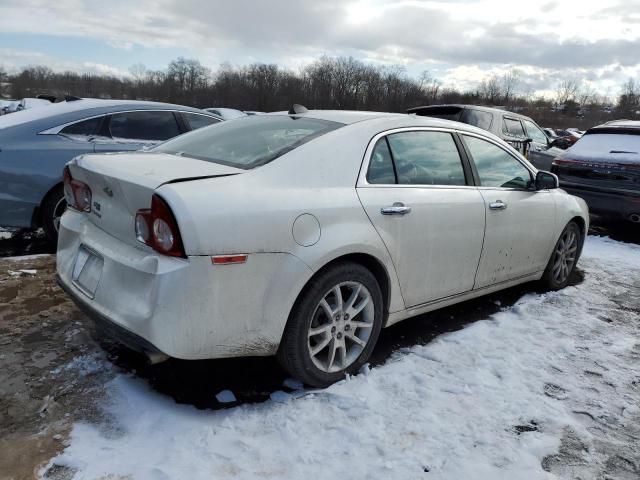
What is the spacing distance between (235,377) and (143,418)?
600mm

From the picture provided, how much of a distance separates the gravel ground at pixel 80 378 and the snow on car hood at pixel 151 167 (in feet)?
3.72

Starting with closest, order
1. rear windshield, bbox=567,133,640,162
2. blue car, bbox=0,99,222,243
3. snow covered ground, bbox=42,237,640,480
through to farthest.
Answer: snow covered ground, bbox=42,237,640,480, blue car, bbox=0,99,222,243, rear windshield, bbox=567,133,640,162

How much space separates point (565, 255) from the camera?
4930 mm

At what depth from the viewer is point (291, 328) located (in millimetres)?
2699

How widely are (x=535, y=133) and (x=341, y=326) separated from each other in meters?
9.32

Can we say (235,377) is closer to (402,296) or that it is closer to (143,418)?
(143,418)

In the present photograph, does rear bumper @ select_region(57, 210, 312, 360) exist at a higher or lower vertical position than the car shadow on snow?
higher

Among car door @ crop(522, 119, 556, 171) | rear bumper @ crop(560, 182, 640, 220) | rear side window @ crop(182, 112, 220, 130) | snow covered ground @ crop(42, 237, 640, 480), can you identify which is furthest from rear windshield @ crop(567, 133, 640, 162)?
rear side window @ crop(182, 112, 220, 130)

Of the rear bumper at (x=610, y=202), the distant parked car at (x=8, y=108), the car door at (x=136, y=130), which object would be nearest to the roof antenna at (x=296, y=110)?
the car door at (x=136, y=130)

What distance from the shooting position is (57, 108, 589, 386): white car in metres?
2.38

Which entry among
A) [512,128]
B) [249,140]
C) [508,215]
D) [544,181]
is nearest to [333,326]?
[249,140]

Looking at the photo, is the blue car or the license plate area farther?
the blue car

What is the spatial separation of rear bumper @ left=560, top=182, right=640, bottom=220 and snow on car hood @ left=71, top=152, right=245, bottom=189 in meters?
5.94

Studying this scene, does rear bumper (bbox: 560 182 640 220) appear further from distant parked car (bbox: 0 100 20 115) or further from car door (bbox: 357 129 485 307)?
distant parked car (bbox: 0 100 20 115)
